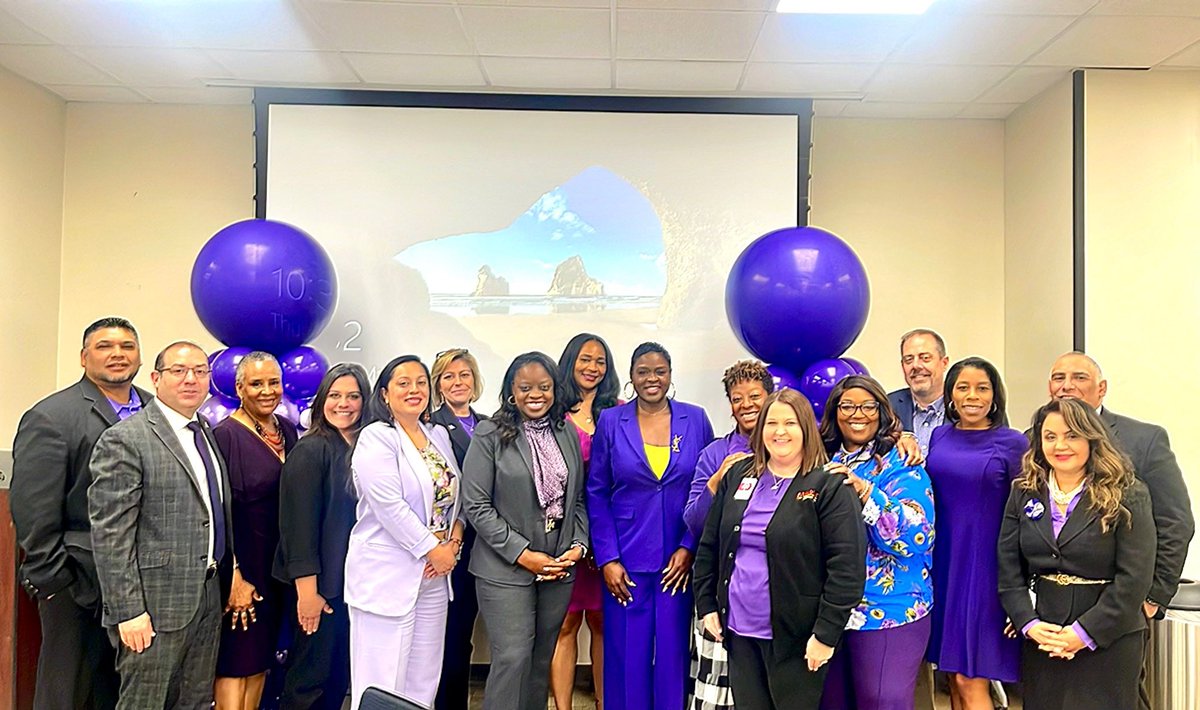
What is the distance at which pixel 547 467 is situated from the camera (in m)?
3.09

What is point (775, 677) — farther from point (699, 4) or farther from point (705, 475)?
point (699, 4)

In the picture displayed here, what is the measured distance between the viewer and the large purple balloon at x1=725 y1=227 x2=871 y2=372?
12.2ft

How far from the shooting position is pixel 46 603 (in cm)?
288

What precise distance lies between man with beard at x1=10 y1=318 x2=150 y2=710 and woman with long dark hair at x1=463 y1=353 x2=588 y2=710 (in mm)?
1229

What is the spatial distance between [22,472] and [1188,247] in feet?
16.6

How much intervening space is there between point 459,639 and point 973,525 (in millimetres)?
1947

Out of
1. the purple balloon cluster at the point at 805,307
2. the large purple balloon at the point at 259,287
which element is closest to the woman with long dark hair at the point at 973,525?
the purple balloon cluster at the point at 805,307

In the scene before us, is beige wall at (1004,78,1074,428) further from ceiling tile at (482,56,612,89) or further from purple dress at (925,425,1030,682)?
ceiling tile at (482,56,612,89)

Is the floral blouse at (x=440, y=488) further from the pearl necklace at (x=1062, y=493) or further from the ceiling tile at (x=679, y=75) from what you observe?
the ceiling tile at (x=679, y=75)

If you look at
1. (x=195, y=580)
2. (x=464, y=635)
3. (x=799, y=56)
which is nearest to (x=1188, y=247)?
(x=799, y=56)

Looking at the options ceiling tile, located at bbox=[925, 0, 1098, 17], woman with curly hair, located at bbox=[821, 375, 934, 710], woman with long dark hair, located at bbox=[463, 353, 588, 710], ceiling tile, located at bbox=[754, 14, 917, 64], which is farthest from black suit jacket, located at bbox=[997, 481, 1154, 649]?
ceiling tile, located at bbox=[754, 14, 917, 64]

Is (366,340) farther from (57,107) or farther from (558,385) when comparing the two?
(57,107)

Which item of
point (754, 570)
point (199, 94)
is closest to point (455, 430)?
point (754, 570)

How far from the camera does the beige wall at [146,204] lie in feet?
16.4
